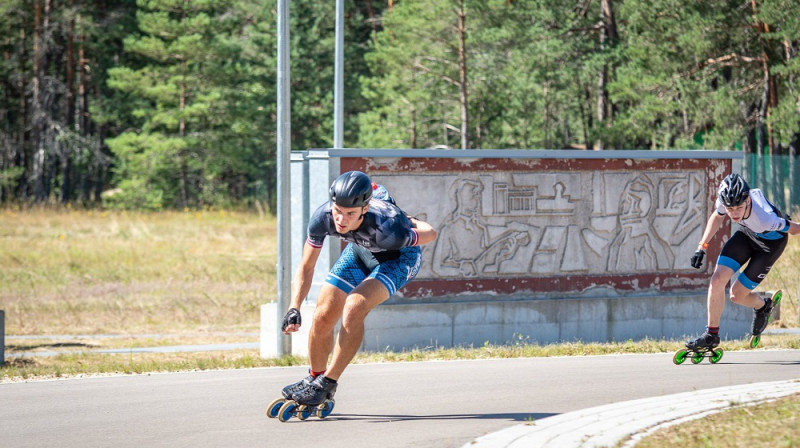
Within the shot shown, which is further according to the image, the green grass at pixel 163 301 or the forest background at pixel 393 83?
the forest background at pixel 393 83

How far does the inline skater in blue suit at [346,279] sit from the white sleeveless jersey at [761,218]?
4.08 metres

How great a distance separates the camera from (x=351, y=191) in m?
7.63

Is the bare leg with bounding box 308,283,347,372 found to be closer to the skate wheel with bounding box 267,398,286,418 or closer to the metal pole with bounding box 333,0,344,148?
the skate wheel with bounding box 267,398,286,418

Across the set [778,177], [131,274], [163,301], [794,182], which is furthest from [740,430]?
[778,177]

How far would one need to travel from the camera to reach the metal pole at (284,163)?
1309 centimetres

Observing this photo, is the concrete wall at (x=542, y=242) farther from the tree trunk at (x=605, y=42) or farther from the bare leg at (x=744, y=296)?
the tree trunk at (x=605, y=42)

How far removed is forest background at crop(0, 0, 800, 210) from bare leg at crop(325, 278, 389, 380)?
26.6m

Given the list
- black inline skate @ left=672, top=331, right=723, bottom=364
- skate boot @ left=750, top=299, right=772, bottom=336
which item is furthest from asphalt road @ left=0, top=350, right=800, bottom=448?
skate boot @ left=750, top=299, right=772, bottom=336

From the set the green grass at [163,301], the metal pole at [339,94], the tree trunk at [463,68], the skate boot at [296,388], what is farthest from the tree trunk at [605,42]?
the skate boot at [296,388]

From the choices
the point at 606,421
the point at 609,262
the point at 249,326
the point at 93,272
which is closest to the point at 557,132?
the point at 93,272

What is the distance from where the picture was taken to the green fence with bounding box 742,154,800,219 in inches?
1373

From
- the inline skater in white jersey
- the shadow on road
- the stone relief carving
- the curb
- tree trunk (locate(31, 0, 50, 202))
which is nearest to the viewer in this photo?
the curb

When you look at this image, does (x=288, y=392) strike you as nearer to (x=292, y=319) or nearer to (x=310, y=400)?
(x=310, y=400)

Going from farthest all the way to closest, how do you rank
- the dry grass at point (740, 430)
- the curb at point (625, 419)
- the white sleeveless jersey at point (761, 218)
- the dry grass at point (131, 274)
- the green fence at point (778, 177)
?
the green fence at point (778, 177)
the dry grass at point (131, 274)
the white sleeveless jersey at point (761, 218)
the curb at point (625, 419)
the dry grass at point (740, 430)
